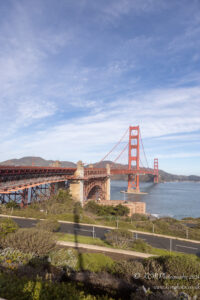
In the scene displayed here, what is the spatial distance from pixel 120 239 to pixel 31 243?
6486mm

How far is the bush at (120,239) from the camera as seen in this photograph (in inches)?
544

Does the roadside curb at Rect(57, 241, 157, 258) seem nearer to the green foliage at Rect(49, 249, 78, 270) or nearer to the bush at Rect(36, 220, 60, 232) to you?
the bush at Rect(36, 220, 60, 232)

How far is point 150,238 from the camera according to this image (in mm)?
17953

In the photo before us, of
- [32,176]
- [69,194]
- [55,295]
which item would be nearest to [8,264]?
[55,295]

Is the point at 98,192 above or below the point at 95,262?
below

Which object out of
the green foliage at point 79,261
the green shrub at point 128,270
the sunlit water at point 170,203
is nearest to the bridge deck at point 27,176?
the green foliage at point 79,261

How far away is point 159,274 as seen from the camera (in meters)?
7.59

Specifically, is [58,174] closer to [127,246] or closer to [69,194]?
[69,194]

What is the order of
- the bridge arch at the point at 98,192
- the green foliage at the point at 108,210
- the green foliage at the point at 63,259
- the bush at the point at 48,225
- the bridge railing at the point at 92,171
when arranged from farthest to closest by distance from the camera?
the bridge arch at the point at 98,192
the bridge railing at the point at 92,171
the green foliage at the point at 108,210
the bush at the point at 48,225
the green foliage at the point at 63,259

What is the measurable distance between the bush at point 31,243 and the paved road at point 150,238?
5.85 m

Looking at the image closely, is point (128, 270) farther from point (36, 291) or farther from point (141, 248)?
point (141, 248)

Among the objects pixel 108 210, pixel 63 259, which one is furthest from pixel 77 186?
pixel 63 259

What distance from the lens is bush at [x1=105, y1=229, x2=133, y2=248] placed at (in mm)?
13820

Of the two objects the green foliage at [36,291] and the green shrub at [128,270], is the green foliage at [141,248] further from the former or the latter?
the green foliage at [36,291]
